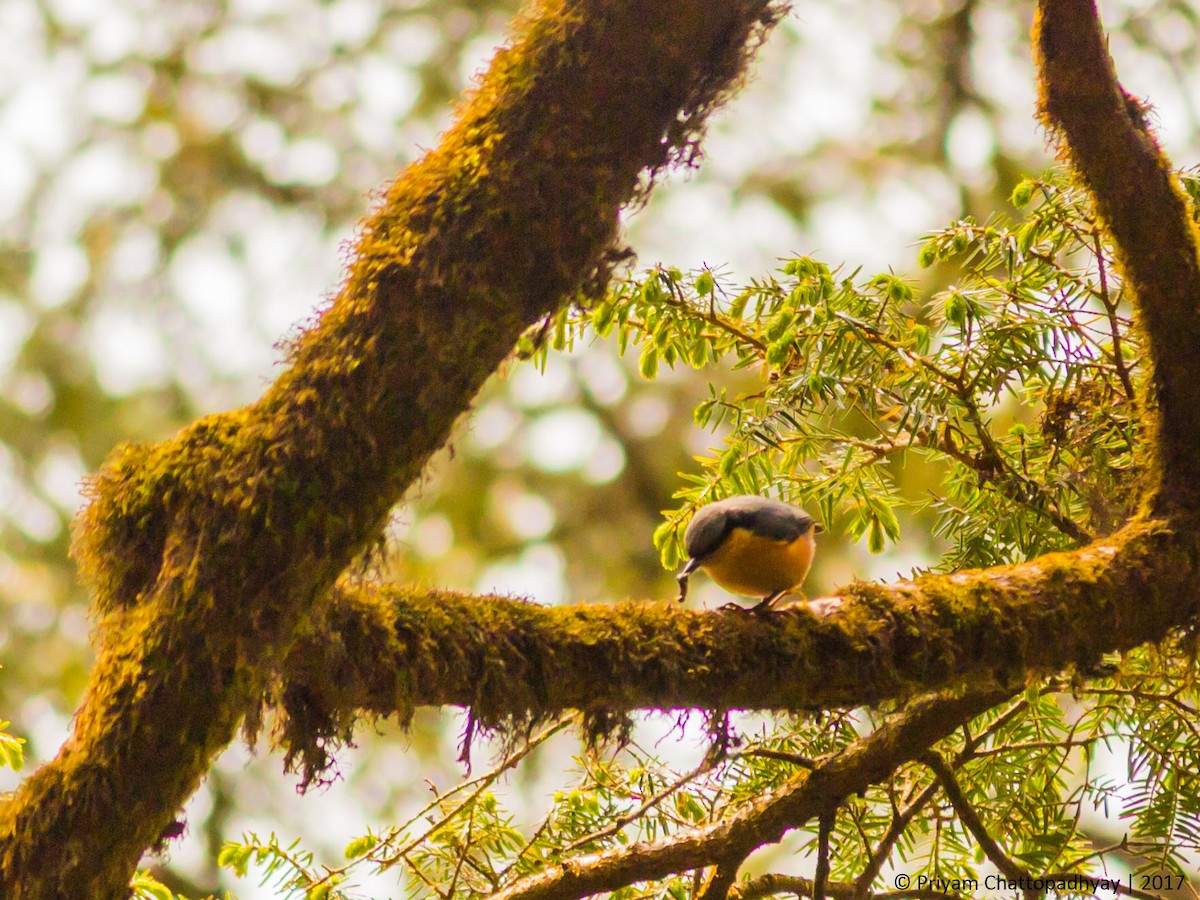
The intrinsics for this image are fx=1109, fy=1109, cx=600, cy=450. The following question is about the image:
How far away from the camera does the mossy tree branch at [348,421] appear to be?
3.90 ft

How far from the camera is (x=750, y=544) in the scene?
6.49 feet

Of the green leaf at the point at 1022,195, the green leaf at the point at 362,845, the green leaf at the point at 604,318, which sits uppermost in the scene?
the green leaf at the point at 1022,195

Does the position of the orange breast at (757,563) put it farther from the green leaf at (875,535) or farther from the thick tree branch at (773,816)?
the thick tree branch at (773,816)

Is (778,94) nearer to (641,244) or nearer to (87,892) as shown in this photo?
(641,244)

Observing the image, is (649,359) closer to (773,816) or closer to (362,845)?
(773,816)

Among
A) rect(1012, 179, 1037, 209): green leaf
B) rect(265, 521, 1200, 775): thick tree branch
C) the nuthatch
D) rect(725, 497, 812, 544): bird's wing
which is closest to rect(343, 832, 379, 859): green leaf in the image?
rect(265, 521, 1200, 775): thick tree branch

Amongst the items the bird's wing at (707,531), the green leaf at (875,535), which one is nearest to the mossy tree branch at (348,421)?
the bird's wing at (707,531)

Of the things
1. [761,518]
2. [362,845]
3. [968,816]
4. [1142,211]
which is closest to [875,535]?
[761,518]

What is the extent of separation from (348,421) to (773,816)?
3.53 feet

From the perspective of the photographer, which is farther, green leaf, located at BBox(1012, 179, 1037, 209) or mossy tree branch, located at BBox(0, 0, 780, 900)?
green leaf, located at BBox(1012, 179, 1037, 209)

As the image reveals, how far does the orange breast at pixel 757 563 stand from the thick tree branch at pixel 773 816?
0.31 m

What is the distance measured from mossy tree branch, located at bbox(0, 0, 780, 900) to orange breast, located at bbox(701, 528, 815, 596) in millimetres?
710

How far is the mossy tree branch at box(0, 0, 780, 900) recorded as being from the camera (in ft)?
3.90

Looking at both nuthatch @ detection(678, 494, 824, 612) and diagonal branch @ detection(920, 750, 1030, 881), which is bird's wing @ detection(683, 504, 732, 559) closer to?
nuthatch @ detection(678, 494, 824, 612)
